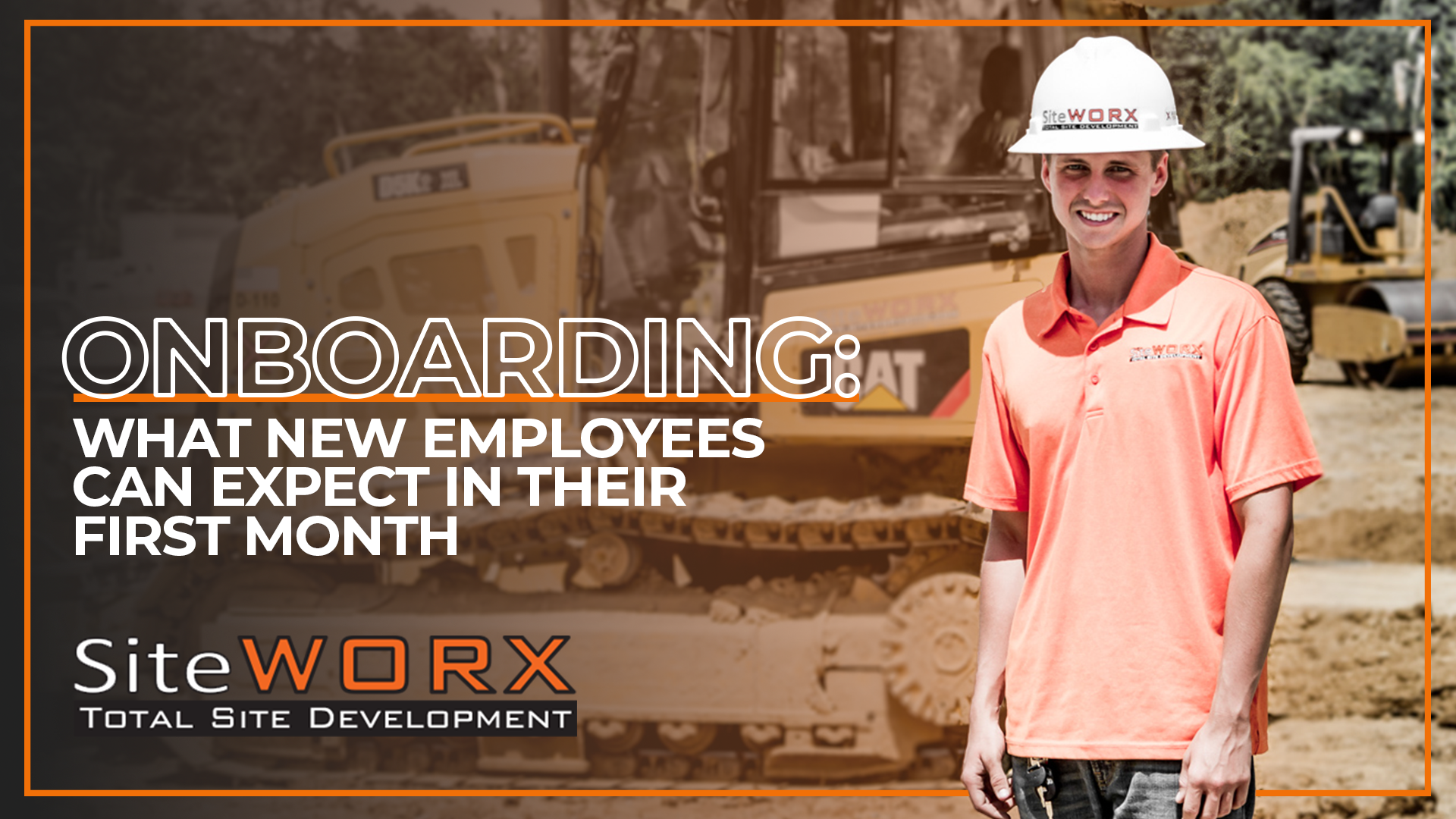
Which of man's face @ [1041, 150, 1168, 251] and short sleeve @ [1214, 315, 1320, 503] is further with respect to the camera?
man's face @ [1041, 150, 1168, 251]

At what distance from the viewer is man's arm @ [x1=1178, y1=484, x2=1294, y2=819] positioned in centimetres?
217

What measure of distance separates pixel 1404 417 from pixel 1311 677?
5.17 ft

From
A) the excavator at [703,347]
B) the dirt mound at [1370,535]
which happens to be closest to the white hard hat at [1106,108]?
the excavator at [703,347]

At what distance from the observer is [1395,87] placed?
23.7 ft

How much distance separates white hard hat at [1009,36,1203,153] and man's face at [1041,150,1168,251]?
27 mm

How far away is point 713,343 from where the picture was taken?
5508 mm

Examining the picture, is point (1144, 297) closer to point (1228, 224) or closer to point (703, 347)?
point (703, 347)

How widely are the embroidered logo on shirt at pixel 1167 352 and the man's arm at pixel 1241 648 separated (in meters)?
0.23

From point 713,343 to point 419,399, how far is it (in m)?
1.12

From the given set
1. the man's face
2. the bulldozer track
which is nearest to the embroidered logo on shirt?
the man's face

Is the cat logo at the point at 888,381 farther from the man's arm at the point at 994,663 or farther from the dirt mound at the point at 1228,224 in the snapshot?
the man's arm at the point at 994,663

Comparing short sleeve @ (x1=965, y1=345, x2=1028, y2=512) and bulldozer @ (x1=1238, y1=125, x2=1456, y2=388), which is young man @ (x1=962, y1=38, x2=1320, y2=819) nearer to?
short sleeve @ (x1=965, y1=345, x2=1028, y2=512)

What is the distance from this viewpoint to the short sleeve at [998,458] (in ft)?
8.12

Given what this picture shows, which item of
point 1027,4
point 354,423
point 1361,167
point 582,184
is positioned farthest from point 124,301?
point 1361,167
